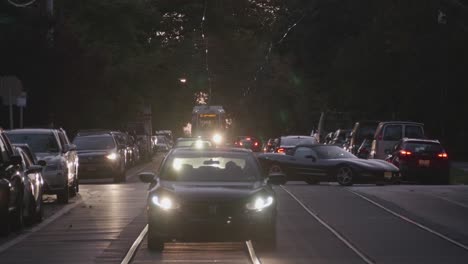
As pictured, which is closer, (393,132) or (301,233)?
(301,233)

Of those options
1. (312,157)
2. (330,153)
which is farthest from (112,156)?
(330,153)

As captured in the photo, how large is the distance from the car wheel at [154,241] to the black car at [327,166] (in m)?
17.5

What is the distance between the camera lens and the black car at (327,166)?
31.2 meters

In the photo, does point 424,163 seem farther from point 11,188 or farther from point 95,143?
point 11,188

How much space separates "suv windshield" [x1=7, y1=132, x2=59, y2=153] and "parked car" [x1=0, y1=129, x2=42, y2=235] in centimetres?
678

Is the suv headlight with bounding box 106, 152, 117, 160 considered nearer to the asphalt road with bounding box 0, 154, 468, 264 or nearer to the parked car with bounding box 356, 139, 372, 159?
the asphalt road with bounding box 0, 154, 468, 264

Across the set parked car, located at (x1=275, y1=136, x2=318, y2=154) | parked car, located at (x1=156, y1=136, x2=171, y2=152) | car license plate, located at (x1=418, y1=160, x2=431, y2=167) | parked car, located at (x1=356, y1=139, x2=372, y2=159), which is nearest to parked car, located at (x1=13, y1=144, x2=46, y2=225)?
car license plate, located at (x1=418, y1=160, x2=431, y2=167)

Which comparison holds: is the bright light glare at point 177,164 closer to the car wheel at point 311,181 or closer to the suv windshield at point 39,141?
the suv windshield at point 39,141

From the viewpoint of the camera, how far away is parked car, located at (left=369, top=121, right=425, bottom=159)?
38.0 metres

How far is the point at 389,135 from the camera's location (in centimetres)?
3847

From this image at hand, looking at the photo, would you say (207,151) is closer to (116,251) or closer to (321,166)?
(116,251)

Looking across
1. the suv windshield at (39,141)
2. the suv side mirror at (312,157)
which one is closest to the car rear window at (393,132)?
the suv side mirror at (312,157)

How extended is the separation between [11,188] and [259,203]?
15.6 feet

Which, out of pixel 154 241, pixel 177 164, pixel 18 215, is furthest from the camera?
pixel 18 215
